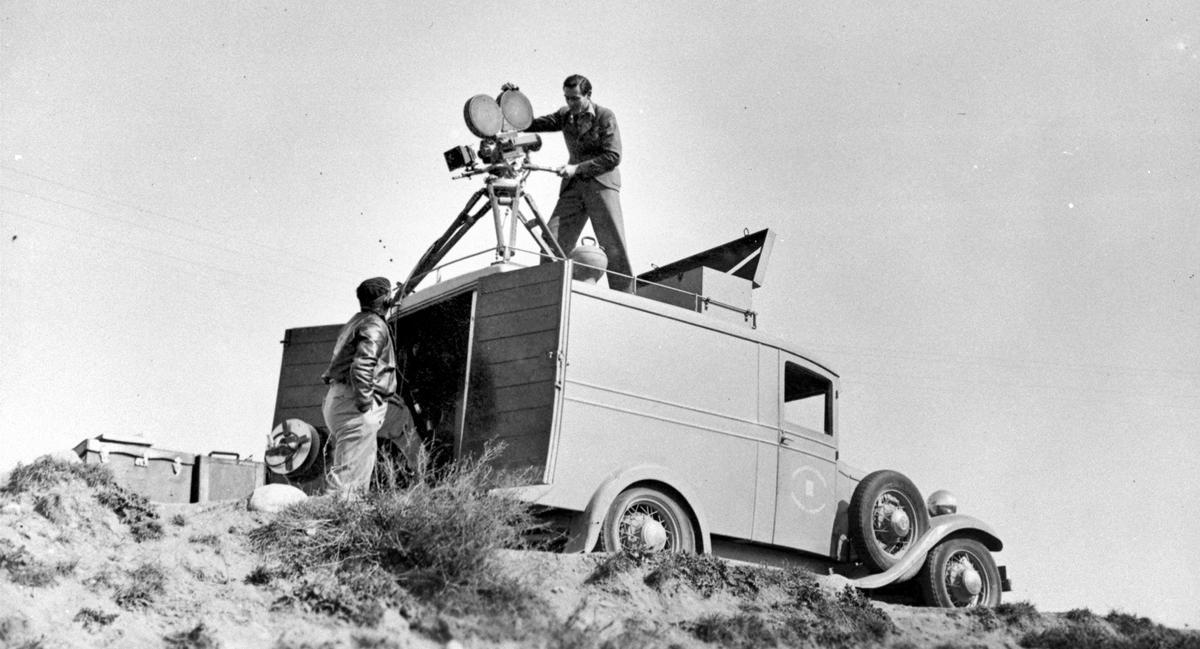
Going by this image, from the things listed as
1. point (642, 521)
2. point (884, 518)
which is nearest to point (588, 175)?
point (642, 521)

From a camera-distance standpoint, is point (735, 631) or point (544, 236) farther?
point (544, 236)

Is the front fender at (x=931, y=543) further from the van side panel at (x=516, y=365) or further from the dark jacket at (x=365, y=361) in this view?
the dark jacket at (x=365, y=361)

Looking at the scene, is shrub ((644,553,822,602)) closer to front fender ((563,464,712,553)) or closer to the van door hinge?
front fender ((563,464,712,553))

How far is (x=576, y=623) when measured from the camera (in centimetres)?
807

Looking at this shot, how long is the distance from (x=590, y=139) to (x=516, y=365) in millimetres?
2993

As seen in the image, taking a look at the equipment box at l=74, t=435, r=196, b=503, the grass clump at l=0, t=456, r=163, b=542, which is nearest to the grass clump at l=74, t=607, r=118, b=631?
the grass clump at l=0, t=456, r=163, b=542

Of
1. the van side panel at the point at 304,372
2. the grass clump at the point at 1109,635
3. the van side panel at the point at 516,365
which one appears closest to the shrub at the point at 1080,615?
the grass clump at the point at 1109,635

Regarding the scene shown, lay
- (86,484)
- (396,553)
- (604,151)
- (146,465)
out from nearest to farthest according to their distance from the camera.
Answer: (396,553)
(86,484)
(146,465)
(604,151)

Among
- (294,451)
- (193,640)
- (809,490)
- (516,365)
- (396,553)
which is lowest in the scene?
(193,640)

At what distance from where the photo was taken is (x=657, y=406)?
10375 mm

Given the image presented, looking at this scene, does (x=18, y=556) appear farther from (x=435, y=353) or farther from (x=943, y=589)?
(x=943, y=589)

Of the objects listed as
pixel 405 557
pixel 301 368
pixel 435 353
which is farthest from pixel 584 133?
pixel 405 557

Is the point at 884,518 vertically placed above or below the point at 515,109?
below

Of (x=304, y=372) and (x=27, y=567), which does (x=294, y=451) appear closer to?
(x=304, y=372)
